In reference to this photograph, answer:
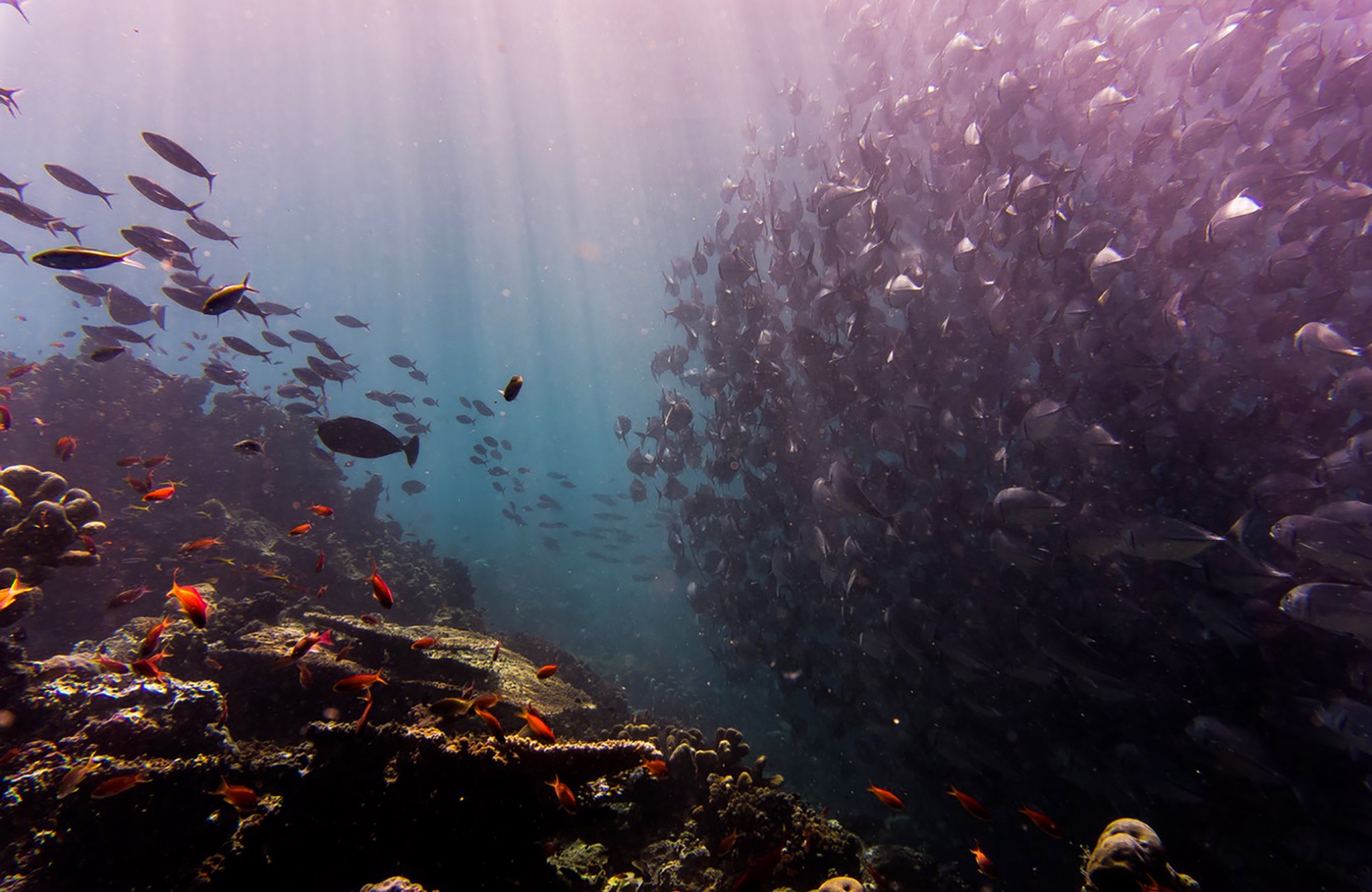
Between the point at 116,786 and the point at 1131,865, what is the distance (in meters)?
5.70

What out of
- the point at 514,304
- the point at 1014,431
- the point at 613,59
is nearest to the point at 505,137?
the point at 613,59

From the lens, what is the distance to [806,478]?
1047 centimetres

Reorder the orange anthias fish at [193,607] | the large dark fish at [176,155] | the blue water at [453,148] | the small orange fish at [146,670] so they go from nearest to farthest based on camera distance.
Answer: the orange anthias fish at [193,607] < the small orange fish at [146,670] < the large dark fish at [176,155] < the blue water at [453,148]

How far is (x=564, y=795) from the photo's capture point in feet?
8.29

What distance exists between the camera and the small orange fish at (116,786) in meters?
2.75

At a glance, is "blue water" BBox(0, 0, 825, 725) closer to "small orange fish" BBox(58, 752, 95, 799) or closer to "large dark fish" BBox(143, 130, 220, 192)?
"large dark fish" BBox(143, 130, 220, 192)

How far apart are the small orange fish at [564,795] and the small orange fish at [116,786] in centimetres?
245

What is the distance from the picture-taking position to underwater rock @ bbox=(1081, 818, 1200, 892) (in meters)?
2.69

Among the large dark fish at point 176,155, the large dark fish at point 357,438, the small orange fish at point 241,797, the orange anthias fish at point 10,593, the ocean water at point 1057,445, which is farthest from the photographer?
the ocean water at point 1057,445

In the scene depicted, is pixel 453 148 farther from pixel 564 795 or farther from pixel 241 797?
pixel 564 795

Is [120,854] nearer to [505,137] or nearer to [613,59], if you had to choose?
[613,59]

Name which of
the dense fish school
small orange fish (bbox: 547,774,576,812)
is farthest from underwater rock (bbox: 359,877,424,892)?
the dense fish school

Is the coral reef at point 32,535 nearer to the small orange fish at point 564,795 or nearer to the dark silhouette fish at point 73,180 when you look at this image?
the dark silhouette fish at point 73,180

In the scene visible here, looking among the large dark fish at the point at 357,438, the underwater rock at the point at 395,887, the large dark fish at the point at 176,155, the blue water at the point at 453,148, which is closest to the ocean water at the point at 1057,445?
the underwater rock at the point at 395,887
